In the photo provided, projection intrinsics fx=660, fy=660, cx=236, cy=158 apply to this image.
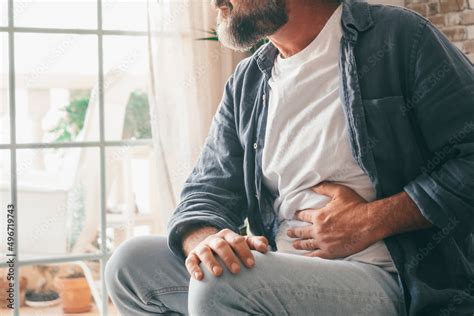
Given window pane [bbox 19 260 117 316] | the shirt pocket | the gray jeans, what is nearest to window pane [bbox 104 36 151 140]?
window pane [bbox 19 260 117 316]

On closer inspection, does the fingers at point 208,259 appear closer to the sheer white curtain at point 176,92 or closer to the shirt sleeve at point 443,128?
the shirt sleeve at point 443,128

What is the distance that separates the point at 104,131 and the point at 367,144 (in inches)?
67.6

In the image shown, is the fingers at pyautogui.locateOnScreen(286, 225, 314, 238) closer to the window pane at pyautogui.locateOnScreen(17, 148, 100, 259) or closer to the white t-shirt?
the white t-shirt

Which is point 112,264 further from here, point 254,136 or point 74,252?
point 74,252

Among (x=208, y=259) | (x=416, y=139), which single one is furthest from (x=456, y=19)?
(x=208, y=259)

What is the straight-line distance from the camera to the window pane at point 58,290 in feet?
11.9

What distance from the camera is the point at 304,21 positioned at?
5.50 feet

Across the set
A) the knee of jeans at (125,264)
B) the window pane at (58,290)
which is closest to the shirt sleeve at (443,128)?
the knee of jeans at (125,264)

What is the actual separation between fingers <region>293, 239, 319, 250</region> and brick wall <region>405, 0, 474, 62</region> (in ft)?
5.45

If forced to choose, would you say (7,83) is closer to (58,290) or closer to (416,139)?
(58,290)

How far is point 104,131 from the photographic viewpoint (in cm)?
293

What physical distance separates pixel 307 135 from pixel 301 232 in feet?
0.75

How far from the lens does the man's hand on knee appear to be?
1274mm

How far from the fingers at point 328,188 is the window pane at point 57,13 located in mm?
1728
